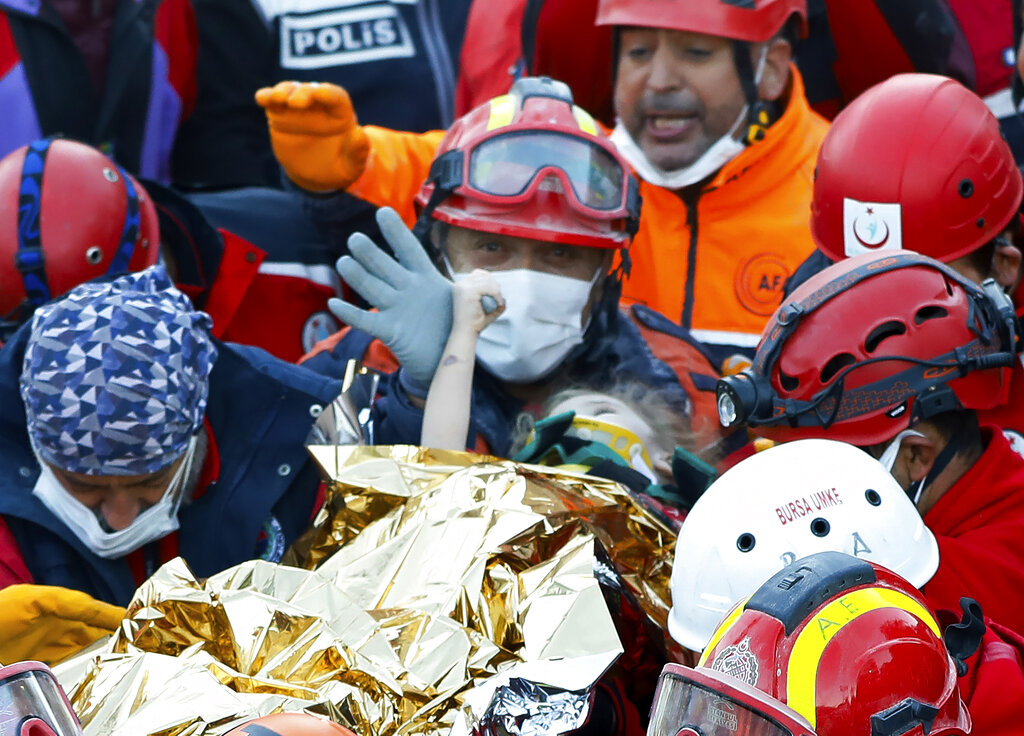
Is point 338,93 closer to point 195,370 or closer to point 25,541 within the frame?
point 195,370

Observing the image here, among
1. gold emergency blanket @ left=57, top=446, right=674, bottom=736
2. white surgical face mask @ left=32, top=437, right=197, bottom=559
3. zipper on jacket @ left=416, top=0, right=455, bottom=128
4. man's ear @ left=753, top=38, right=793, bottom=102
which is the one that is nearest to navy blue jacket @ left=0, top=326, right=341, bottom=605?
white surgical face mask @ left=32, top=437, right=197, bottom=559

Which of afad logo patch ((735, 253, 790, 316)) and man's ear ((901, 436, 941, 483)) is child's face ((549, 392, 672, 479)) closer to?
man's ear ((901, 436, 941, 483))

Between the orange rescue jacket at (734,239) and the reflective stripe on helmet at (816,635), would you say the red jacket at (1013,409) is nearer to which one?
the orange rescue jacket at (734,239)

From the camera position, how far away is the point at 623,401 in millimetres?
3789

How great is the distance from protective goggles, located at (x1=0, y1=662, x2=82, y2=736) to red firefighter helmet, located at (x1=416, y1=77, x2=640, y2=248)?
2.30 meters

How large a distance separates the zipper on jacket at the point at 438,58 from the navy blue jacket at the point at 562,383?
1.95 m

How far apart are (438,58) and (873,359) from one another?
10.5 feet

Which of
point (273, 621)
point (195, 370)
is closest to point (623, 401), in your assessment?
point (195, 370)

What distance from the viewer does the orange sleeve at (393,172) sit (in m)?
5.23

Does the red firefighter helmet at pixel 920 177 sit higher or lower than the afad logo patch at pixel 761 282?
higher

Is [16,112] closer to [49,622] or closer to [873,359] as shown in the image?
[49,622]

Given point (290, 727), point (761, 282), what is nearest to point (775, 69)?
point (761, 282)

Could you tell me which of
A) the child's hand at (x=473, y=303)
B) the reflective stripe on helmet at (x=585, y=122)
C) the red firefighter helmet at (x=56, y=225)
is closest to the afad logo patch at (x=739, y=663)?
the child's hand at (x=473, y=303)

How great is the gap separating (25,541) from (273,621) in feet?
3.41
